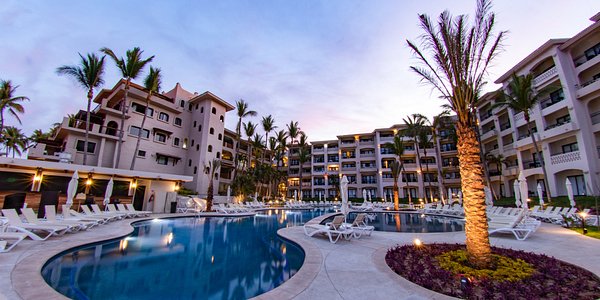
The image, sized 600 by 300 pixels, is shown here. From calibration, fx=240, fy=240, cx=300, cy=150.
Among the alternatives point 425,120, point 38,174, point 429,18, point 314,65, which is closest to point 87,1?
point 38,174

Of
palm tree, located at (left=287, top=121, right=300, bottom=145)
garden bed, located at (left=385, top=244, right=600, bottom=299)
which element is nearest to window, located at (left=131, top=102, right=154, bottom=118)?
palm tree, located at (left=287, top=121, right=300, bottom=145)

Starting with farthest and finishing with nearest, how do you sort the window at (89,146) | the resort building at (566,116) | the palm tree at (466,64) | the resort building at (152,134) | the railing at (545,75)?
1. the resort building at (152,134)
2. the window at (89,146)
3. the railing at (545,75)
4. the resort building at (566,116)
5. the palm tree at (466,64)

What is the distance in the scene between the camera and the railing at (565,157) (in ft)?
65.0

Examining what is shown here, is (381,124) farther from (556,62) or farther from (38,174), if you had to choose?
(38,174)

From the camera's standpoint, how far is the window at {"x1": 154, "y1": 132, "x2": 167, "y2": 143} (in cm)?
2801

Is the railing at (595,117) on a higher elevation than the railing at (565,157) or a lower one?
higher

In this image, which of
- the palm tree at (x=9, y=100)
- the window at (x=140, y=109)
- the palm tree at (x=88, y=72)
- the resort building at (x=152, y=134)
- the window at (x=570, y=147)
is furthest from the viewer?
the window at (x=140, y=109)

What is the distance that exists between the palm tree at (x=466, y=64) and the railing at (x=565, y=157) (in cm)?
2234

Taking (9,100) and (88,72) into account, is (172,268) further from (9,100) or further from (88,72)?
(9,100)

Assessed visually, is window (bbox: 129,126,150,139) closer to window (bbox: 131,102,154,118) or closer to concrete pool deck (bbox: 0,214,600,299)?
window (bbox: 131,102,154,118)

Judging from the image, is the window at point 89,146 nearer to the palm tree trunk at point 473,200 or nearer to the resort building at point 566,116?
the palm tree trunk at point 473,200

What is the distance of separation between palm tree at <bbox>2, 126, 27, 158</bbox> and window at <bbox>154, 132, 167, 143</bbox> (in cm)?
2467


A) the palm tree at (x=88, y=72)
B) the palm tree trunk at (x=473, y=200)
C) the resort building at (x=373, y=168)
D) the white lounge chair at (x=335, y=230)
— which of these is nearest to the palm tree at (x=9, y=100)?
the palm tree at (x=88, y=72)

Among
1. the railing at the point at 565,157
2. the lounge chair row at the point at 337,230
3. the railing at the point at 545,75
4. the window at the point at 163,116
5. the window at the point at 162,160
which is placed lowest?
the lounge chair row at the point at 337,230
